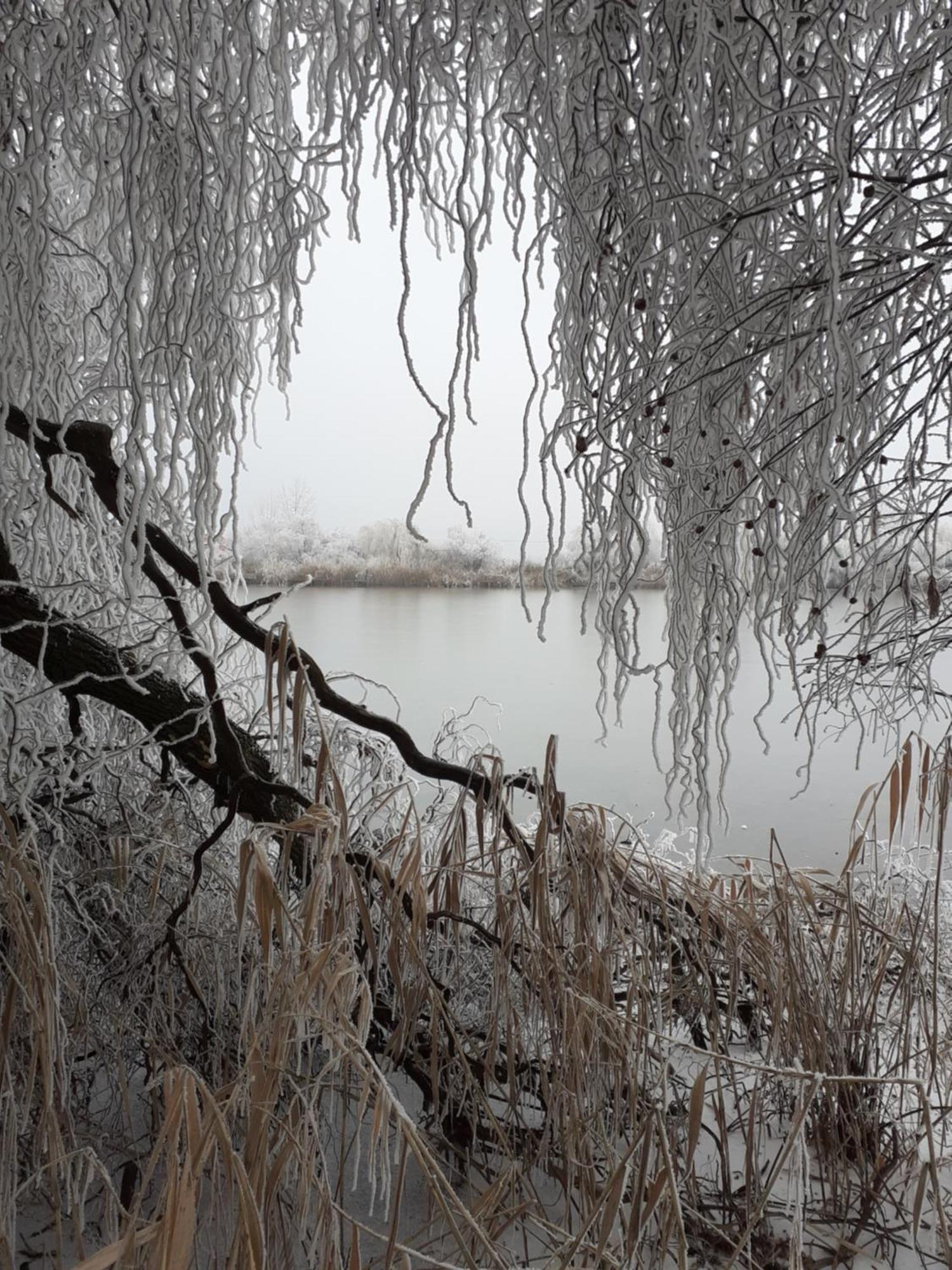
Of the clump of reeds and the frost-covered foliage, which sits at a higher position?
the frost-covered foliage

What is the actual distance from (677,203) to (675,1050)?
3.57 ft

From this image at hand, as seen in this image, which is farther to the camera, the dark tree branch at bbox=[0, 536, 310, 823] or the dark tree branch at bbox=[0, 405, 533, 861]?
the dark tree branch at bbox=[0, 536, 310, 823]

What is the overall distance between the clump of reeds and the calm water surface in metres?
0.95

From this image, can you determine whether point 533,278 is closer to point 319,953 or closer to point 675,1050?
point 675,1050

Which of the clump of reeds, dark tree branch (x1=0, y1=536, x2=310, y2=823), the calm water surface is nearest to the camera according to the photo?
the clump of reeds

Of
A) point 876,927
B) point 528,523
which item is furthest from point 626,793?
point 528,523

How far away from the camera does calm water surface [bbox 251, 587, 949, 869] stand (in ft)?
7.70

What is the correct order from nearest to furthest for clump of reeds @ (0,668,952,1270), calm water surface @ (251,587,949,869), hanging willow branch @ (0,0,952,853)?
hanging willow branch @ (0,0,952,853)
clump of reeds @ (0,668,952,1270)
calm water surface @ (251,587,949,869)

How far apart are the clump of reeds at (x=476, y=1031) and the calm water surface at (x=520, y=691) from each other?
37.4 inches

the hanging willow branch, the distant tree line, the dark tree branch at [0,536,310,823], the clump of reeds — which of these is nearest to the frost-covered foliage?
the distant tree line

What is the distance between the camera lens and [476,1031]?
1230mm

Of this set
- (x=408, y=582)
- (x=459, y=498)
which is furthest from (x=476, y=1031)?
(x=408, y=582)

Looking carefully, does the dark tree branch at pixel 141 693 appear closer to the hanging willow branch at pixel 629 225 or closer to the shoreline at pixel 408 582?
the hanging willow branch at pixel 629 225

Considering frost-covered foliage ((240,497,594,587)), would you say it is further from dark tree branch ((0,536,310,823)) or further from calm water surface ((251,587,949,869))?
dark tree branch ((0,536,310,823))
